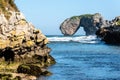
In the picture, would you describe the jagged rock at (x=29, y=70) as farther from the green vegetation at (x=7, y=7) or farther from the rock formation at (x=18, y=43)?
the green vegetation at (x=7, y=7)

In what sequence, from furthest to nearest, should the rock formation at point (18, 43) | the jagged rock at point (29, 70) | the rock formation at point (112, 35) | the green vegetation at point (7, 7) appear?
1. the rock formation at point (112, 35)
2. the green vegetation at point (7, 7)
3. the rock formation at point (18, 43)
4. the jagged rock at point (29, 70)

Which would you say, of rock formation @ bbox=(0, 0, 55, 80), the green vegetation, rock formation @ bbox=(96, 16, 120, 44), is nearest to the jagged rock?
rock formation @ bbox=(0, 0, 55, 80)

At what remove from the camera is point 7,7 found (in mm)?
71875

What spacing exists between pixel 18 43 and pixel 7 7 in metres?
9.10

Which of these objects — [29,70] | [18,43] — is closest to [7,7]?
[18,43]

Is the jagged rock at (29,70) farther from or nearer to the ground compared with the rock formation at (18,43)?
nearer to the ground

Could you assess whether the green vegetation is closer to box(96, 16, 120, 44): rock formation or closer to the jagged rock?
the jagged rock

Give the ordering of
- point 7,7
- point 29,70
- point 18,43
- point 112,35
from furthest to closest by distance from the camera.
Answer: point 112,35, point 7,7, point 18,43, point 29,70

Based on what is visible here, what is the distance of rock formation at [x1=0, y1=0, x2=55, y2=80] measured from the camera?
206ft

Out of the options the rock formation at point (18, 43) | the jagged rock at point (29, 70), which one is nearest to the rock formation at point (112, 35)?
the rock formation at point (18, 43)

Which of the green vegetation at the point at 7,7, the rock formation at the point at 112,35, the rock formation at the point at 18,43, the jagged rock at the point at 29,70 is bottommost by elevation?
the rock formation at the point at 112,35

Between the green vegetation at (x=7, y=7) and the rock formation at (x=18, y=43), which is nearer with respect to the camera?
the rock formation at (x=18, y=43)

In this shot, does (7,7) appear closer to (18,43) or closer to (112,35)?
(18,43)

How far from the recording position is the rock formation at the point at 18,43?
62.7 m
